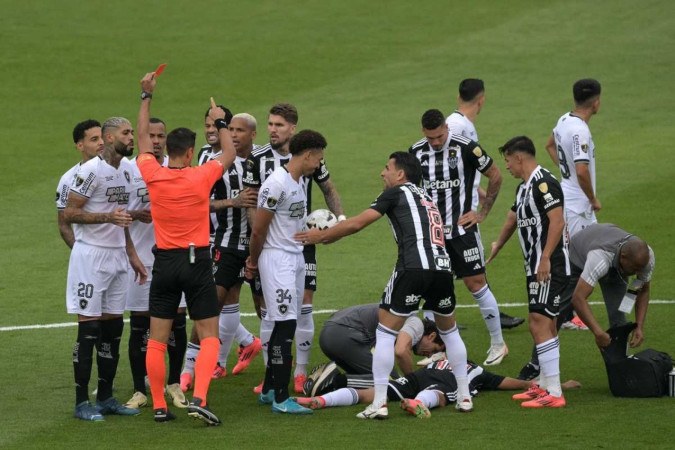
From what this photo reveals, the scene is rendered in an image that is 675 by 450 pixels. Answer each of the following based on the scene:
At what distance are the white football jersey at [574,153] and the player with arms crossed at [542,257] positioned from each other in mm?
2700

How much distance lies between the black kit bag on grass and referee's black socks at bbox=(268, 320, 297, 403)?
8.77 ft

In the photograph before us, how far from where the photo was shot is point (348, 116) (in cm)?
2323

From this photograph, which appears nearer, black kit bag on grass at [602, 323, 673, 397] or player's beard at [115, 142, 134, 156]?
player's beard at [115, 142, 134, 156]

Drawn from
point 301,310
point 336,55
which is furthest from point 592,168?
point 336,55

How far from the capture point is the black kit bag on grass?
10.5 metres

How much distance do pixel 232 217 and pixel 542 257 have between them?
2903 millimetres

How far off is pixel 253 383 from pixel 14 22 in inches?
761

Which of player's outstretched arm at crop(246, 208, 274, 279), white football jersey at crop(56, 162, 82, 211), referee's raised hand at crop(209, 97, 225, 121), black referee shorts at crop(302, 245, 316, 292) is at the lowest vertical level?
black referee shorts at crop(302, 245, 316, 292)

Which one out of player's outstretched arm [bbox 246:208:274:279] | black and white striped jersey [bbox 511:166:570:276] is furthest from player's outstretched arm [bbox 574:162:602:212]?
player's outstretched arm [bbox 246:208:274:279]

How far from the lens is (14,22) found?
28875mm

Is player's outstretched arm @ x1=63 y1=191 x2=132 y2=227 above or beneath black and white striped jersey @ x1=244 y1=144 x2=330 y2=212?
beneath

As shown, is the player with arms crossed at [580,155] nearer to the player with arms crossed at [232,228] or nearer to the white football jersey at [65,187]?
the player with arms crossed at [232,228]

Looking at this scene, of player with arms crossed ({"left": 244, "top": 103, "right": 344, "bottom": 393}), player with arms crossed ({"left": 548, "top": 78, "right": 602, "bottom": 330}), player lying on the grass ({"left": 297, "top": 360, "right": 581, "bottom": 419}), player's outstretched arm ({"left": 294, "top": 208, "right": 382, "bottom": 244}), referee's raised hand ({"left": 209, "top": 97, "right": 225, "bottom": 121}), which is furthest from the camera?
player with arms crossed ({"left": 548, "top": 78, "right": 602, "bottom": 330})

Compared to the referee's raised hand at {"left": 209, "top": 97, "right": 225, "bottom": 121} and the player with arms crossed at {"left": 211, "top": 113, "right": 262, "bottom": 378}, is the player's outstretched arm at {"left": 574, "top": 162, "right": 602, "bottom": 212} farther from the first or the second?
the referee's raised hand at {"left": 209, "top": 97, "right": 225, "bottom": 121}
